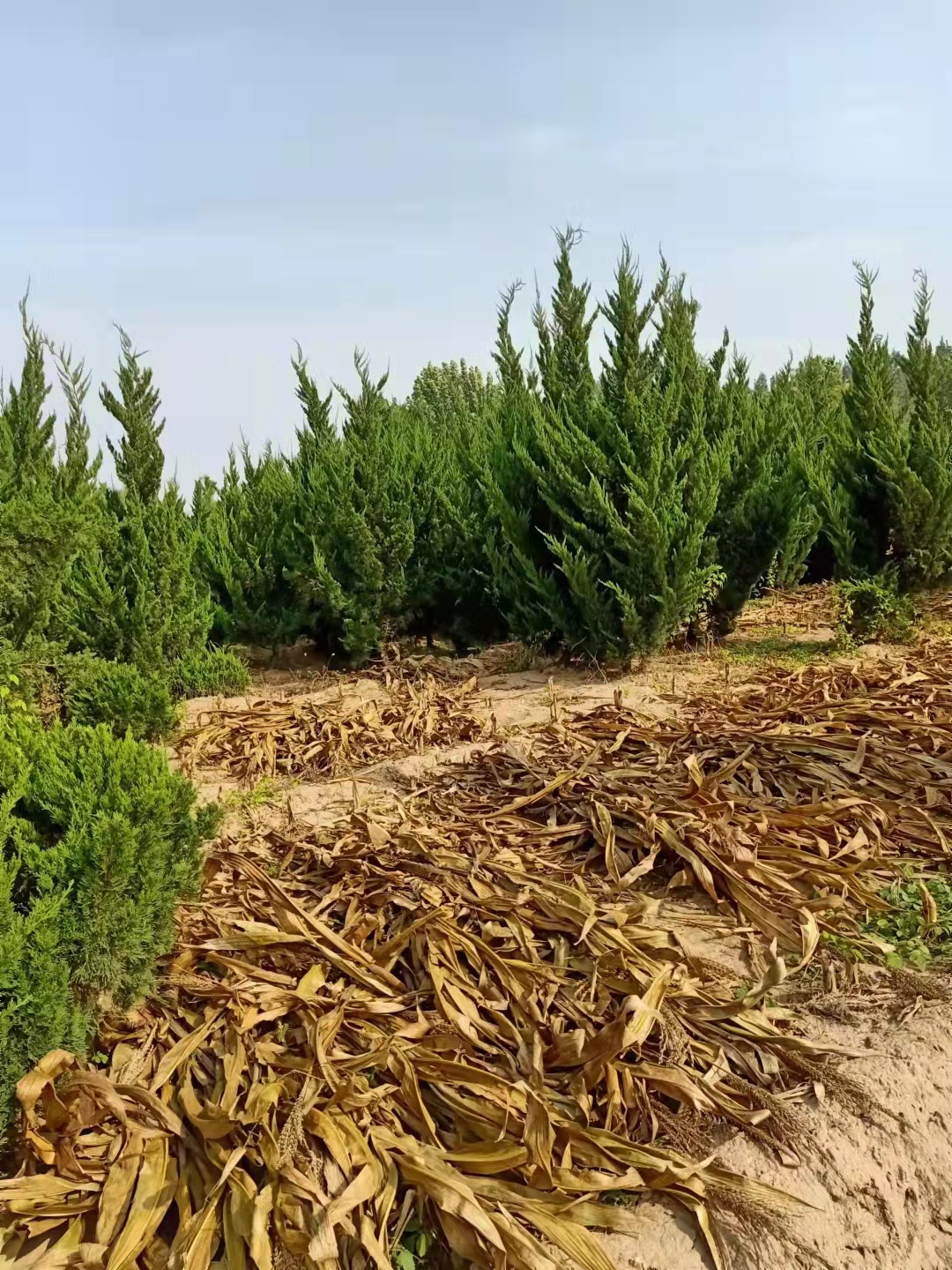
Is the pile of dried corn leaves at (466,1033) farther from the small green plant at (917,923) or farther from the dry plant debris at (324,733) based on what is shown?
the dry plant debris at (324,733)

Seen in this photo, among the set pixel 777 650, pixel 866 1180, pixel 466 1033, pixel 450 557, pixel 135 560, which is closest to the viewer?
pixel 866 1180

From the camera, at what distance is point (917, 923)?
2914mm

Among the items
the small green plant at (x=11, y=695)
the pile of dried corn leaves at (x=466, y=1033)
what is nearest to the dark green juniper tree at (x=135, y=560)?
the small green plant at (x=11, y=695)

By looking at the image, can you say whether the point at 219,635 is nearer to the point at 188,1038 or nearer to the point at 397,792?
the point at 397,792

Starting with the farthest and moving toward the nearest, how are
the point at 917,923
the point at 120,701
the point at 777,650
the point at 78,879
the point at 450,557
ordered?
the point at 450,557
the point at 777,650
the point at 120,701
the point at 917,923
the point at 78,879

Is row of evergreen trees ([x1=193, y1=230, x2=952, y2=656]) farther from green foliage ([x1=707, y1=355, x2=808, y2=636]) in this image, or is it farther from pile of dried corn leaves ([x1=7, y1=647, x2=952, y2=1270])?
pile of dried corn leaves ([x1=7, y1=647, x2=952, y2=1270])

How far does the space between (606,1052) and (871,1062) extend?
724mm

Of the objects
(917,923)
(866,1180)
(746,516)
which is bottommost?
(866,1180)

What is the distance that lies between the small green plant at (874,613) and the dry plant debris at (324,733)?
313 centimetres

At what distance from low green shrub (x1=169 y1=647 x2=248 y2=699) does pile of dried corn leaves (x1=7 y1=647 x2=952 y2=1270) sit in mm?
2998

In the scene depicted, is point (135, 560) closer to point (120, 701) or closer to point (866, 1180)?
point (120, 701)

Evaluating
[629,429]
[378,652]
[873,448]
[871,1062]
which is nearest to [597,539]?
[629,429]

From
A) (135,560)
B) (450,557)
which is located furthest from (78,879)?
(450,557)

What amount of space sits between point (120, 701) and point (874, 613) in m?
5.50
